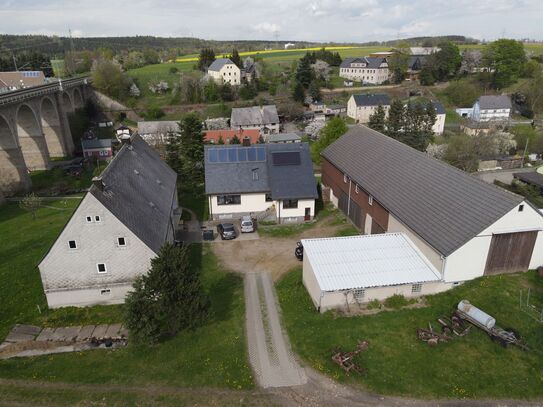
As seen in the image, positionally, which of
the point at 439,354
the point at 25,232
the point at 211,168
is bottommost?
the point at 25,232

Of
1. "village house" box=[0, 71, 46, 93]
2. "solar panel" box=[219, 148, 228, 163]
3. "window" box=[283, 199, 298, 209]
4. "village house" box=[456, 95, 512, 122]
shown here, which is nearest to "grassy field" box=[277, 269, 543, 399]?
"window" box=[283, 199, 298, 209]

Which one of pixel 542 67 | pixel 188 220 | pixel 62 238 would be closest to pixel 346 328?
pixel 62 238

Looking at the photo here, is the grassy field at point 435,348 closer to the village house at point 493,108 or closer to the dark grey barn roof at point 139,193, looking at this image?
the dark grey barn roof at point 139,193

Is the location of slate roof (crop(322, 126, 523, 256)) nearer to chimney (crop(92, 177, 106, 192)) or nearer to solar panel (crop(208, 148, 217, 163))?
solar panel (crop(208, 148, 217, 163))

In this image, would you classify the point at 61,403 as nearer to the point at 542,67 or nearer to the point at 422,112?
the point at 422,112

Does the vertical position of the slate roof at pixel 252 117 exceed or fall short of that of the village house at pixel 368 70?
it falls short

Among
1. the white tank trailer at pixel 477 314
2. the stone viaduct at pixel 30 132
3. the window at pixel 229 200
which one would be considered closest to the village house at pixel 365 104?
the window at pixel 229 200
